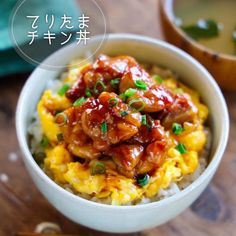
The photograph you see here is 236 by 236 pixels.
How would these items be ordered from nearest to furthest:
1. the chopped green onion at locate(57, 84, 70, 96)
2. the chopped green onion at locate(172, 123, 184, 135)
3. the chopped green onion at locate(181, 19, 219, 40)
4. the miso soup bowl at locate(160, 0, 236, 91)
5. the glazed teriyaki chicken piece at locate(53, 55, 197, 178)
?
the glazed teriyaki chicken piece at locate(53, 55, 197, 178) < the chopped green onion at locate(172, 123, 184, 135) < the chopped green onion at locate(57, 84, 70, 96) < the miso soup bowl at locate(160, 0, 236, 91) < the chopped green onion at locate(181, 19, 219, 40)

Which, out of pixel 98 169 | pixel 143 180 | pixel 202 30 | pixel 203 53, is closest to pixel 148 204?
pixel 143 180

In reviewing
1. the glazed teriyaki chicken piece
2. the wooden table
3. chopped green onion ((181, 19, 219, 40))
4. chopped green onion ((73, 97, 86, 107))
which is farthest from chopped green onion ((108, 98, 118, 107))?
chopped green onion ((181, 19, 219, 40))

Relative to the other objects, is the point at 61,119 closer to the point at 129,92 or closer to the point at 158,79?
the point at 129,92

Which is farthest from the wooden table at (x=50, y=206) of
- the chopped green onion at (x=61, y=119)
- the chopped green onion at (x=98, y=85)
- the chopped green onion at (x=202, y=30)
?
the chopped green onion at (x=98, y=85)

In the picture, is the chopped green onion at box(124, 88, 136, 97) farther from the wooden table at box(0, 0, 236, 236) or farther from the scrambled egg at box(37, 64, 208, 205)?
the wooden table at box(0, 0, 236, 236)

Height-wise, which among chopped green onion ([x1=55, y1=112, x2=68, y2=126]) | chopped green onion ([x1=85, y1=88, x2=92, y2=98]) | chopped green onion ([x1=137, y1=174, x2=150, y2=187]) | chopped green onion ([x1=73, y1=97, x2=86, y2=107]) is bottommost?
chopped green onion ([x1=137, y1=174, x2=150, y2=187])

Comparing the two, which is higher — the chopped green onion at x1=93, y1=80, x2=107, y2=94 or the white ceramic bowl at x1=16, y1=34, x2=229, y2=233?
the chopped green onion at x1=93, y1=80, x2=107, y2=94
